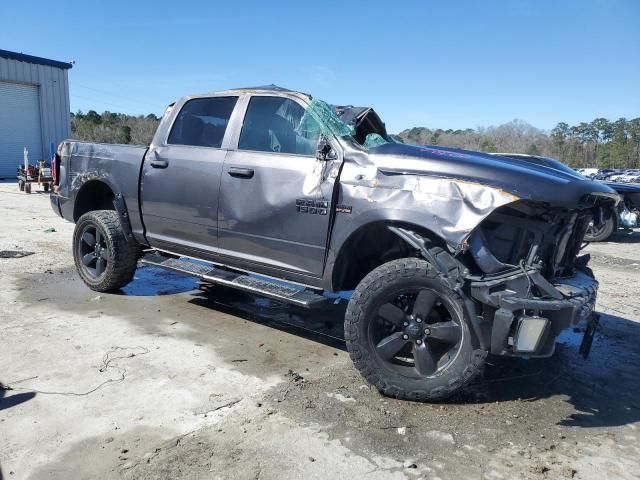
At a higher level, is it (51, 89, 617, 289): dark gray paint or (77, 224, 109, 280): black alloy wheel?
(51, 89, 617, 289): dark gray paint

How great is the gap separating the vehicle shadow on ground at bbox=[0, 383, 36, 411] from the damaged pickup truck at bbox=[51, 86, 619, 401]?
167 centimetres

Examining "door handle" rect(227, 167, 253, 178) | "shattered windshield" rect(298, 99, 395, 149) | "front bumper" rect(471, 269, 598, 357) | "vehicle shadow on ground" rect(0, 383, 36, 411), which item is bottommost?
"vehicle shadow on ground" rect(0, 383, 36, 411)

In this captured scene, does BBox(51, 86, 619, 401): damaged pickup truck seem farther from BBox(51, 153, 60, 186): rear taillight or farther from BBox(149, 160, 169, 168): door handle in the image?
BBox(51, 153, 60, 186): rear taillight

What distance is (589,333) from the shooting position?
4227 mm

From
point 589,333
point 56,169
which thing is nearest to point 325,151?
point 589,333

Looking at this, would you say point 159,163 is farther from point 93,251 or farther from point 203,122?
point 93,251

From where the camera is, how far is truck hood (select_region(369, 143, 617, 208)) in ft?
10.5

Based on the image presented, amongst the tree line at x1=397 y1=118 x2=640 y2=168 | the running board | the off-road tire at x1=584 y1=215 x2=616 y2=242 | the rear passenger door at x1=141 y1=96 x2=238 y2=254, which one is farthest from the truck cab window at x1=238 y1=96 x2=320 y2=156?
the tree line at x1=397 y1=118 x2=640 y2=168

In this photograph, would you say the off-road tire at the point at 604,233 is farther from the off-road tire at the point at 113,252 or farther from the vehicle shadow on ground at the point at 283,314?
the off-road tire at the point at 113,252

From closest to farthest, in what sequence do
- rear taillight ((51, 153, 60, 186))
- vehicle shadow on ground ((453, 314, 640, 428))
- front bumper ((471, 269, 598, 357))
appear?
front bumper ((471, 269, 598, 357))
vehicle shadow on ground ((453, 314, 640, 428))
rear taillight ((51, 153, 60, 186))

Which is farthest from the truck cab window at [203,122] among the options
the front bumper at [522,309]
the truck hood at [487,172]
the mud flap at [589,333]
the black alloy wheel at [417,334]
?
the mud flap at [589,333]

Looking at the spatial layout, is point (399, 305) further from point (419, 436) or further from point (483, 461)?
point (483, 461)

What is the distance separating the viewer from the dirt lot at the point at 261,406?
2795 mm

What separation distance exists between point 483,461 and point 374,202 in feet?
5.72
